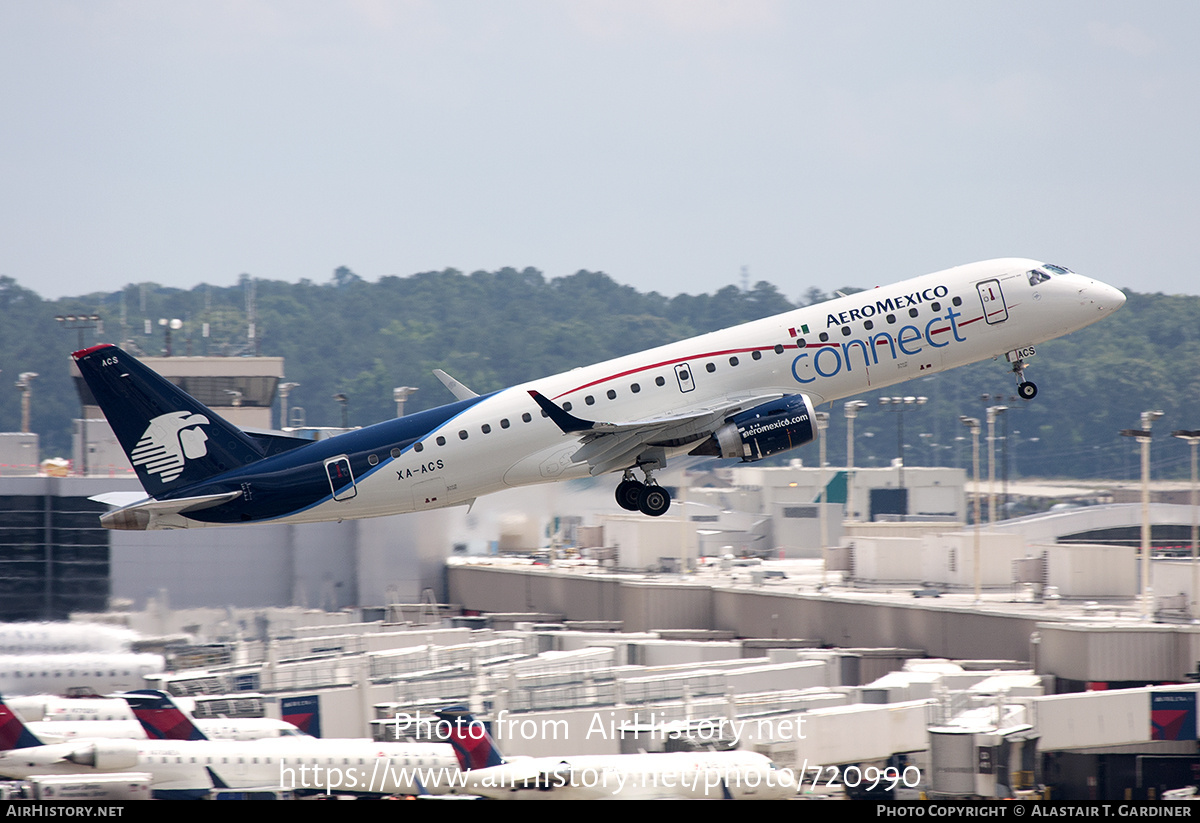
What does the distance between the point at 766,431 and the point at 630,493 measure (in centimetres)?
557

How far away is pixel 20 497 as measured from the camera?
70688mm

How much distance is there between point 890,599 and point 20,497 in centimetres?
4953

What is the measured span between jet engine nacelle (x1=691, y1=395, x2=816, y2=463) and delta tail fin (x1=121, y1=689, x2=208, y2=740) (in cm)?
2227

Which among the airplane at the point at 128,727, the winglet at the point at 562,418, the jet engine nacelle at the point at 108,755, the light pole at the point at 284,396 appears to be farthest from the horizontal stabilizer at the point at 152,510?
the light pole at the point at 284,396

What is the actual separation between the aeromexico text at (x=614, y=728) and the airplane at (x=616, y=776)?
130 cm

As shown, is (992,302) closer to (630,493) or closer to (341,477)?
(630,493)

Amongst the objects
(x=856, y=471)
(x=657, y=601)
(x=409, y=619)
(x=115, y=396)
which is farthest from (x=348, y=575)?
(x=856, y=471)

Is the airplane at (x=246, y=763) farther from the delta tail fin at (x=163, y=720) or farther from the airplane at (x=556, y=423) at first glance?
the airplane at (x=556, y=423)

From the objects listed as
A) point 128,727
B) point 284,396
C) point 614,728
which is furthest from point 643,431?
point 284,396

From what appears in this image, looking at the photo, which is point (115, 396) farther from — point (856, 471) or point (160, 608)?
point (856, 471)

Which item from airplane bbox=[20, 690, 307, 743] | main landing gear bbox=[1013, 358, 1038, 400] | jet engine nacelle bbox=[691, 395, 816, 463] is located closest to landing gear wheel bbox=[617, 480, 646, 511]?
jet engine nacelle bbox=[691, 395, 816, 463]

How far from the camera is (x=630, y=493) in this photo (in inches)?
1674

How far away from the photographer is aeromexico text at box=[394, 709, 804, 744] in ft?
146

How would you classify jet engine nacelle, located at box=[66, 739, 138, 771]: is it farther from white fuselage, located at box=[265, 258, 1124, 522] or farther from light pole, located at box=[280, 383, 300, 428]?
light pole, located at box=[280, 383, 300, 428]
